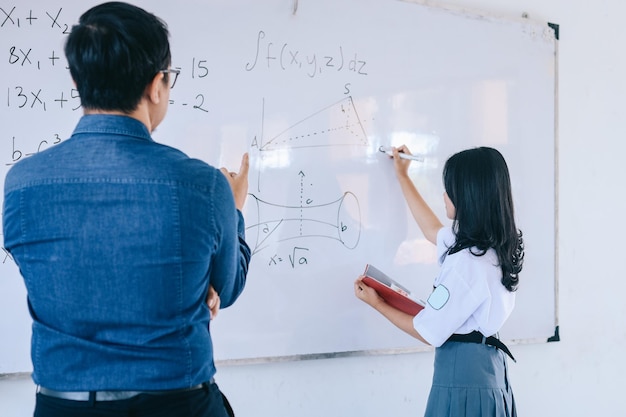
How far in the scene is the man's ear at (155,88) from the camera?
2.98 feet

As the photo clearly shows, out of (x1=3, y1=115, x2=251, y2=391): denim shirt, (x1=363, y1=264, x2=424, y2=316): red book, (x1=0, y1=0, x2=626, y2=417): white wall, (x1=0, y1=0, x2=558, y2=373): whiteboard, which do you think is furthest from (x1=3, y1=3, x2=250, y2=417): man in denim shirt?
(x1=0, y1=0, x2=626, y2=417): white wall

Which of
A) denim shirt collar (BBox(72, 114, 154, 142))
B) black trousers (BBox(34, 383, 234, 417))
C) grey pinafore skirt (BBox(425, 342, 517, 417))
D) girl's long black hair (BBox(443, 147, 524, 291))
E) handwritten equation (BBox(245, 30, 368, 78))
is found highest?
handwritten equation (BBox(245, 30, 368, 78))

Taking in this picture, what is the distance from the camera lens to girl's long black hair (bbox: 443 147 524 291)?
4.80 feet

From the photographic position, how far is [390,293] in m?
1.58

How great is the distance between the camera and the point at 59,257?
33.9 inches

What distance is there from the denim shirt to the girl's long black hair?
2.59 ft

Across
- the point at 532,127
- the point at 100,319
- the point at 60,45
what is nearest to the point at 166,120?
the point at 60,45

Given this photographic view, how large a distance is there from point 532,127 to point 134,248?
1687mm

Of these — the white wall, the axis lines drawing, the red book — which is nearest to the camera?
the red book

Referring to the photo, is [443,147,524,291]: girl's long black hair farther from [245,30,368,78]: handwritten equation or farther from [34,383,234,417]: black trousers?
[34,383,234,417]: black trousers

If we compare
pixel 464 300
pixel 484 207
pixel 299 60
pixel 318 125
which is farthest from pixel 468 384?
pixel 299 60

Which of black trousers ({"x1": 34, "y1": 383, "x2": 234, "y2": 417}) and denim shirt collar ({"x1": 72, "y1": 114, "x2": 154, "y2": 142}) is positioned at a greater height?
denim shirt collar ({"x1": 72, "y1": 114, "x2": 154, "y2": 142})

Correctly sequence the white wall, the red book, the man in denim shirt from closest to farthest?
the man in denim shirt → the red book → the white wall

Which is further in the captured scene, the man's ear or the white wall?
the white wall
